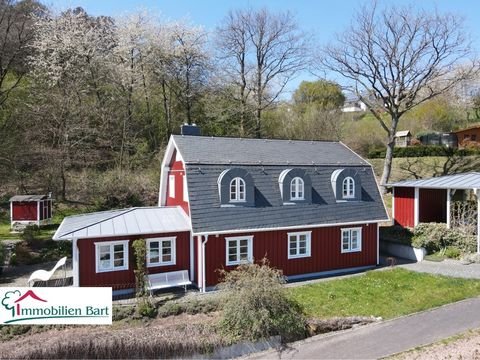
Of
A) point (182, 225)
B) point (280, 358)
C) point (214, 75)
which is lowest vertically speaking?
point (280, 358)

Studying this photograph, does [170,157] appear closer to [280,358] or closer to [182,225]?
[182,225]

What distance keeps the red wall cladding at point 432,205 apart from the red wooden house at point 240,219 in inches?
193

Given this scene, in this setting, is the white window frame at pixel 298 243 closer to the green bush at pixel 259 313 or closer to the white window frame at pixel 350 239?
the white window frame at pixel 350 239

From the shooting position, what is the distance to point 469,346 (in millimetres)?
10539

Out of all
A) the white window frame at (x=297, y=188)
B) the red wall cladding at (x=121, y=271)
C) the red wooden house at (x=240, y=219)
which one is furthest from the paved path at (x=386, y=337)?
the white window frame at (x=297, y=188)

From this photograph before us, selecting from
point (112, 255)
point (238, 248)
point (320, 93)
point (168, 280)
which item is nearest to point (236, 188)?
point (238, 248)

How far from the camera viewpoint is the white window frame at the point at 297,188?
17.1 m

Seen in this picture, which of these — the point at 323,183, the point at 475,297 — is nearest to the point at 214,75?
the point at 323,183

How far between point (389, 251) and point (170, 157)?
12002mm

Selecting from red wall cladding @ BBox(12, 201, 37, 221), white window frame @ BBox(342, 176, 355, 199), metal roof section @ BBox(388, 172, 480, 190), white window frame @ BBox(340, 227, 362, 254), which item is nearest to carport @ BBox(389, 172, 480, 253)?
metal roof section @ BBox(388, 172, 480, 190)

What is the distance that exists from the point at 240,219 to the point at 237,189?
48.0 inches

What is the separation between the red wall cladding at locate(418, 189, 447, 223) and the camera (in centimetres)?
2227

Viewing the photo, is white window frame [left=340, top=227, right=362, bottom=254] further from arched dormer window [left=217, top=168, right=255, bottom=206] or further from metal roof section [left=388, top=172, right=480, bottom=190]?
metal roof section [left=388, top=172, right=480, bottom=190]

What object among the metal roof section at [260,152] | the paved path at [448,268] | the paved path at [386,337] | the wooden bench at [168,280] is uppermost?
the metal roof section at [260,152]
